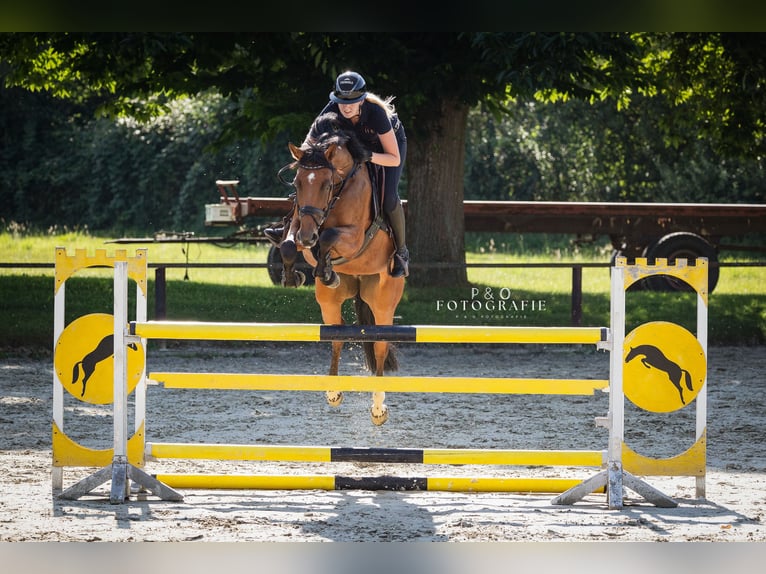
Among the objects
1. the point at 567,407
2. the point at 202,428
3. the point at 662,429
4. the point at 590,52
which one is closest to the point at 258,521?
the point at 202,428

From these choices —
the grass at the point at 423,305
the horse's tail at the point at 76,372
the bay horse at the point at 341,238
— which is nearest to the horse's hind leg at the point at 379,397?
the bay horse at the point at 341,238

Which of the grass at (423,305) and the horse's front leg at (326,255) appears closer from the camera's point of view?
the horse's front leg at (326,255)

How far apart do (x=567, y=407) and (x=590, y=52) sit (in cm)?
574

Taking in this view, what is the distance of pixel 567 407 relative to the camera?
26.6 feet

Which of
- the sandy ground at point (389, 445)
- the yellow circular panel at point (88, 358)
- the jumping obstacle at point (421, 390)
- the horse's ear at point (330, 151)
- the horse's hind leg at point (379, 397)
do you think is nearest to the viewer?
the sandy ground at point (389, 445)

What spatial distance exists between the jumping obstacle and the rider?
3.61 ft

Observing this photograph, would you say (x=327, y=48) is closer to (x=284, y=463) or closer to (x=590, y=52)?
(x=590, y=52)

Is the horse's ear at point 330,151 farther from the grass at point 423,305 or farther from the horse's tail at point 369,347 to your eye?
the grass at point 423,305

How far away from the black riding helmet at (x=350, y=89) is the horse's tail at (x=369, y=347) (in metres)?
1.20

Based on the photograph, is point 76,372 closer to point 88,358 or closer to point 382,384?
point 88,358

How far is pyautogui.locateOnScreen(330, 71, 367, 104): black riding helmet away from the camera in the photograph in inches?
223

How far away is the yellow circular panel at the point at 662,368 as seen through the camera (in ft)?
16.5

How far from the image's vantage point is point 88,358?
518cm

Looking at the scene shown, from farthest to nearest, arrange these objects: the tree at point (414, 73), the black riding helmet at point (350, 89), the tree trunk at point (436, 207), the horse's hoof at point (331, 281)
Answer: the tree trunk at point (436, 207) → the tree at point (414, 73) → the black riding helmet at point (350, 89) → the horse's hoof at point (331, 281)
